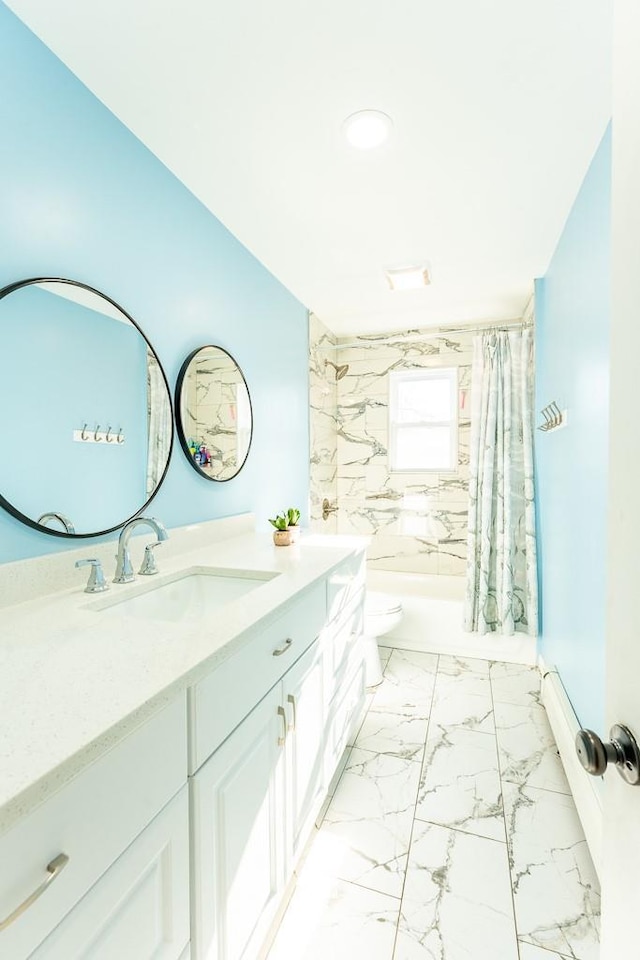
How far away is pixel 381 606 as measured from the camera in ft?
8.85

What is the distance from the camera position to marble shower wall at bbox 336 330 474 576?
3.65 metres

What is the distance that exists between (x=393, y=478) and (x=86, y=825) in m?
3.42

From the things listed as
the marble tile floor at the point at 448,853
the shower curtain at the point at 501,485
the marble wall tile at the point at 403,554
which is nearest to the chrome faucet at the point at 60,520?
the marble tile floor at the point at 448,853

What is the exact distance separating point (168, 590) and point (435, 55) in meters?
1.74

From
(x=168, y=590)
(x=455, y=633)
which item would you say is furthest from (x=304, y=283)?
(x=455, y=633)

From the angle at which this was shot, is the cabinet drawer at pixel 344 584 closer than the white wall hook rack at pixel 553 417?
Yes

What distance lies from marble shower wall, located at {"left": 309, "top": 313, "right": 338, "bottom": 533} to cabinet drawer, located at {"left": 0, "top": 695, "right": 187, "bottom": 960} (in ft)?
7.79

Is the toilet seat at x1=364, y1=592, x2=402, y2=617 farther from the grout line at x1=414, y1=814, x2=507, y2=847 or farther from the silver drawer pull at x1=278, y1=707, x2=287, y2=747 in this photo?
the silver drawer pull at x1=278, y1=707, x2=287, y2=747

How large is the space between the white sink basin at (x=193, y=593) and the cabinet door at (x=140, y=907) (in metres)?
0.60

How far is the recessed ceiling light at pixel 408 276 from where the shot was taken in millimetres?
2439

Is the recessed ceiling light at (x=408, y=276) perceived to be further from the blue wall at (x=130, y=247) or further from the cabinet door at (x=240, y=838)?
the cabinet door at (x=240, y=838)

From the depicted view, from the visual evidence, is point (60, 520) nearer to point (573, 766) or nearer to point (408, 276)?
point (573, 766)

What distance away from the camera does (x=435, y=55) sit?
4.09ft

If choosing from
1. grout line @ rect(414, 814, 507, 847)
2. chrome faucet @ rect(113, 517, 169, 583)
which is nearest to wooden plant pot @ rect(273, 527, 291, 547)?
chrome faucet @ rect(113, 517, 169, 583)
